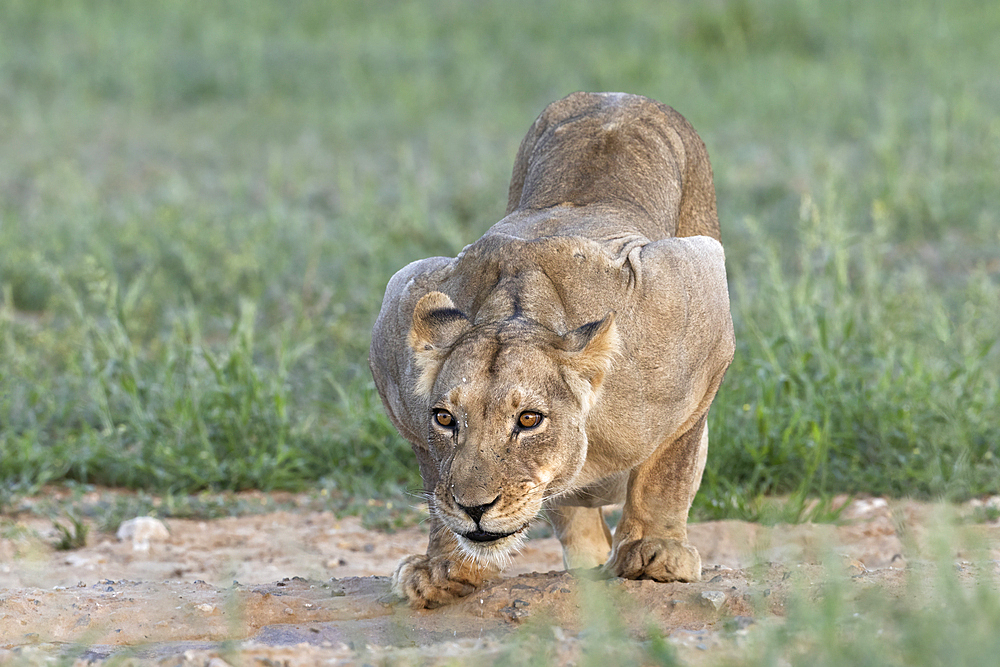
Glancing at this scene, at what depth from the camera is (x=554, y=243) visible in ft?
12.2

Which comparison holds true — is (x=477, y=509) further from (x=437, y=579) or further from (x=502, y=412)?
(x=437, y=579)

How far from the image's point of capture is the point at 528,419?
3.30 meters

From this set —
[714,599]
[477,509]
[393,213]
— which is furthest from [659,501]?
[393,213]

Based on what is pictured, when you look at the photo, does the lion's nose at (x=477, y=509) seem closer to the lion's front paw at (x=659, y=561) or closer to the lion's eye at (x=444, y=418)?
the lion's eye at (x=444, y=418)

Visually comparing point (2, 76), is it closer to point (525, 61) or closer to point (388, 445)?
point (525, 61)

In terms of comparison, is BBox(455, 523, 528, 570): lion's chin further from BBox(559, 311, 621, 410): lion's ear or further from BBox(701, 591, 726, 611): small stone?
BBox(701, 591, 726, 611): small stone

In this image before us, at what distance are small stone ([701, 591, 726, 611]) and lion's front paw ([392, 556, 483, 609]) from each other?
0.78 metres

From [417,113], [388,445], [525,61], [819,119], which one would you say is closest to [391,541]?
[388,445]

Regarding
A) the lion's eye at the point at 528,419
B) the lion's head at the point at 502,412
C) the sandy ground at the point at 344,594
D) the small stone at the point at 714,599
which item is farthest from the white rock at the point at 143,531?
the small stone at the point at 714,599

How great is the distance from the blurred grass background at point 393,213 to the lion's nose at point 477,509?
84.8 inches

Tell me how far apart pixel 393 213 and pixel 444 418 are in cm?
623

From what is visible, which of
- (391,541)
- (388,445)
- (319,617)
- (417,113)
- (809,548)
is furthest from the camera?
(417,113)

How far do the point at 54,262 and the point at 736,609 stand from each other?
6344mm

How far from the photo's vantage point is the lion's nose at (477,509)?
3.24 meters
